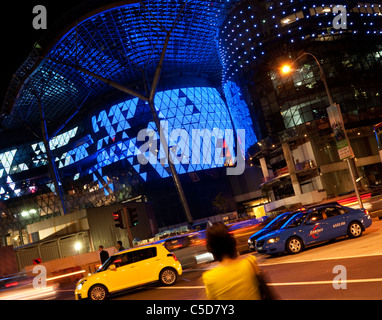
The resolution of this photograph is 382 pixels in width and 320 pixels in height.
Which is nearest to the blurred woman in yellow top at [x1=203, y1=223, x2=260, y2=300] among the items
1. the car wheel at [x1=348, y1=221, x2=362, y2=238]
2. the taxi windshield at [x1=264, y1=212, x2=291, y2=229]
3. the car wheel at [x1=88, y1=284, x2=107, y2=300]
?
the car wheel at [x1=88, y1=284, x2=107, y2=300]

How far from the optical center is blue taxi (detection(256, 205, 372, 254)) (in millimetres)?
15016

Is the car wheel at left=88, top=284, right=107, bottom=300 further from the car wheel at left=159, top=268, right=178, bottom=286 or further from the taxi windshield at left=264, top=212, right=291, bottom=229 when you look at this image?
the taxi windshield at left=264, top=212, right=291, bottom=229

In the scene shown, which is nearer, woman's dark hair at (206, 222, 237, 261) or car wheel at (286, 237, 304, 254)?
woman's dark hair at (206, 222, 237, 261)

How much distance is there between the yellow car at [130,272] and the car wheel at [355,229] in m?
6.66

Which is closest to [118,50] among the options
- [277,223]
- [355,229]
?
[277,223]

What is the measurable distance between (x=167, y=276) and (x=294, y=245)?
4.85 metres

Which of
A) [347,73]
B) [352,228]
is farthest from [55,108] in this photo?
[352,228]

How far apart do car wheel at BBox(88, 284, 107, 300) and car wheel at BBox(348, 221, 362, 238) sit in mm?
9245

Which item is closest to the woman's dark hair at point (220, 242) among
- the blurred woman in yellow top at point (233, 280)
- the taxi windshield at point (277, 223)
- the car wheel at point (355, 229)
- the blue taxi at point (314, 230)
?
the blurred woman in yellow top at point (233, 280)

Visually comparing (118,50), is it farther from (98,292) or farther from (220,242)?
(220,242)

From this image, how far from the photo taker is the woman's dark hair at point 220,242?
352cm

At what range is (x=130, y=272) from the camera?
13.8 meters

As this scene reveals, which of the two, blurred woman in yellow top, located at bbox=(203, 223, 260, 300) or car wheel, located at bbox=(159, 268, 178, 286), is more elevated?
blurred woman in yellow top, located at bbox=(203, 223, 260, 300)
